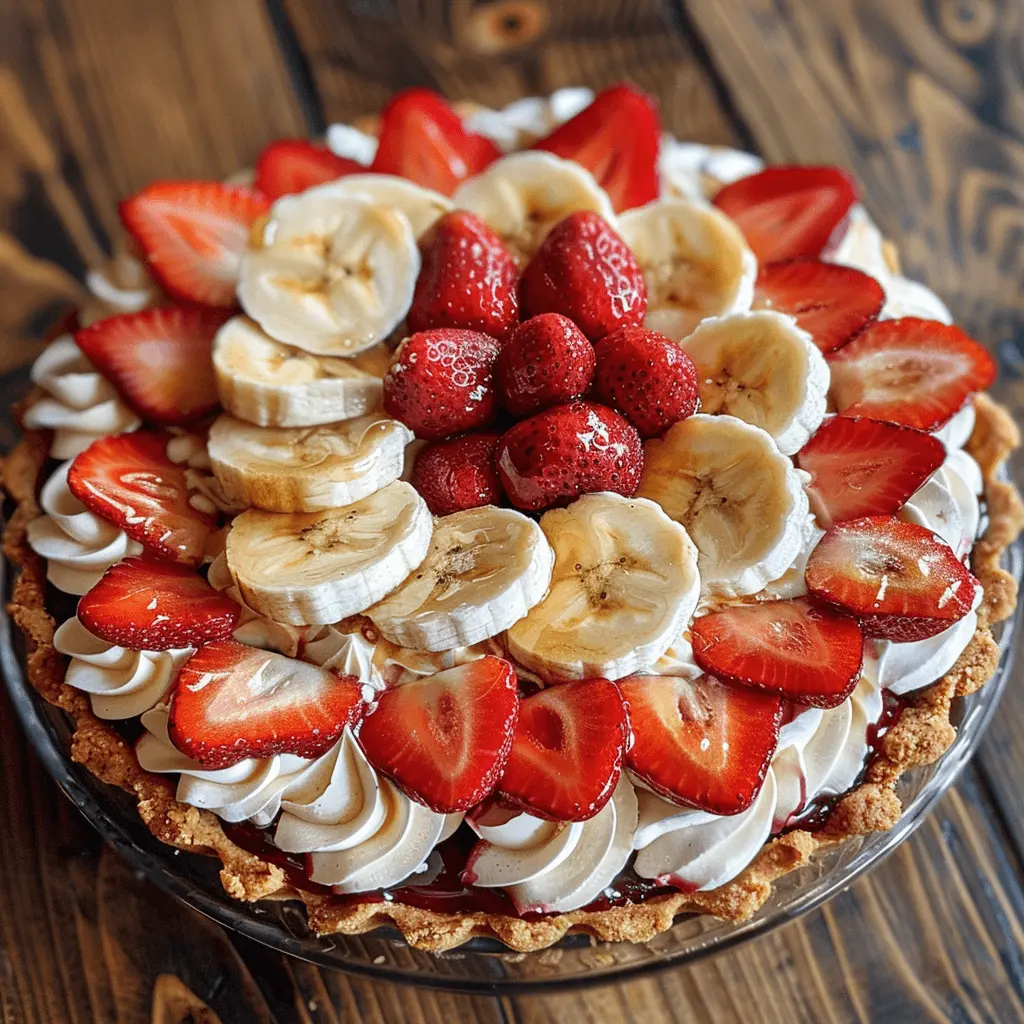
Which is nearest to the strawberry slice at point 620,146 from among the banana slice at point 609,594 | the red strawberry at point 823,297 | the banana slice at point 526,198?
the banana slice at point 526,198

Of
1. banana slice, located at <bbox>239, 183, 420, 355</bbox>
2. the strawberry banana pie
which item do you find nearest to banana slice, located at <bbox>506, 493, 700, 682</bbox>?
the strawberry banana pie

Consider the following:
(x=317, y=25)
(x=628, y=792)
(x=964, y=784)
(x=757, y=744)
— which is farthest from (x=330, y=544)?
(x=317, y=25)

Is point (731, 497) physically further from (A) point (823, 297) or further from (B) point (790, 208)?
(B) point (790, 208)

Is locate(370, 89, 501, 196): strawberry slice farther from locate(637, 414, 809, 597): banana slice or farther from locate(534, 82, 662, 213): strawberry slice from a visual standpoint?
locate(637, 414, 809, 597): banana slice

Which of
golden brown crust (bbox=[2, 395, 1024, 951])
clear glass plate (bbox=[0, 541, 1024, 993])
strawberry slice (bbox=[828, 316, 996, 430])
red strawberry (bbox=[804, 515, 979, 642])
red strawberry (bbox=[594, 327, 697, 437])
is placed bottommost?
clear glass plate (bbox=[0, 541, 1024, 993])

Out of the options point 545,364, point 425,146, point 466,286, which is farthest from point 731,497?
point 425,146

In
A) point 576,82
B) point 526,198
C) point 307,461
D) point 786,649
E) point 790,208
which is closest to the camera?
point 786,649

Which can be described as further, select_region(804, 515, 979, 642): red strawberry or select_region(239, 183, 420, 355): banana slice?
select_region(239, 183, 420, 355): banana slice

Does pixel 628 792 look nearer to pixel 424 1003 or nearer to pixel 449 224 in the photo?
pixel 424 1003

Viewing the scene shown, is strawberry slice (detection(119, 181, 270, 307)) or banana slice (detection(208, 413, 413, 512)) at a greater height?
strawberry slice (detection(119, 181, 270, 307))
